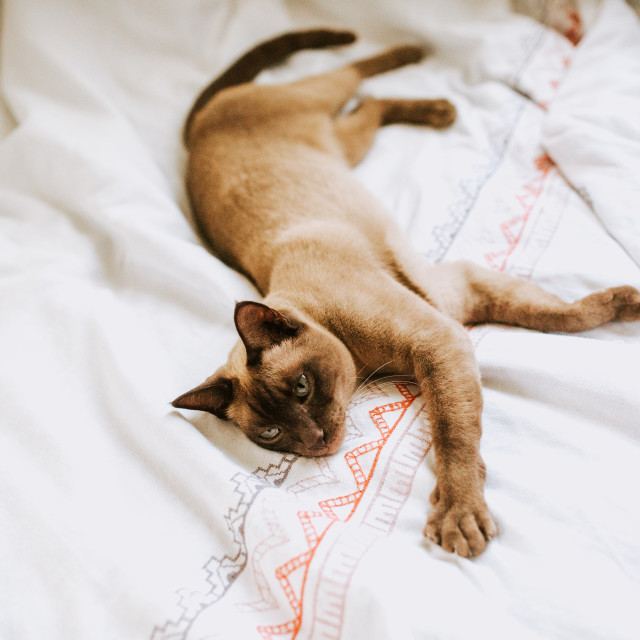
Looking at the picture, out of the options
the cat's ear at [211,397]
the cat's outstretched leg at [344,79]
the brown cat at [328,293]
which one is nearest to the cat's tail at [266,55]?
the brown cat at [328,293]

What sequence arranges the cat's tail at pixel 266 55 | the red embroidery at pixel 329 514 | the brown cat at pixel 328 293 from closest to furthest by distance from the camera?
the red embroidery at pixel 329 514 → the brown cat at pixel 328 293 → the cat's tail at pixel 266 55

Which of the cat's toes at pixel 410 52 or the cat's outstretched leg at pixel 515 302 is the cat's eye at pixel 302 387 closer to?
the cat's outstretched leg at pixel 515 302

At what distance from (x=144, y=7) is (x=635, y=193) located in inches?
72.8

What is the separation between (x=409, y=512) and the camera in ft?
3.73

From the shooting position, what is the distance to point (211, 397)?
4.21ft

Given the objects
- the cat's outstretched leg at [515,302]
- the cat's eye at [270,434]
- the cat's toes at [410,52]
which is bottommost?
the cat's eye at [270,434]

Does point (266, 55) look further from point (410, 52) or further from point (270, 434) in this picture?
point (270, 434)

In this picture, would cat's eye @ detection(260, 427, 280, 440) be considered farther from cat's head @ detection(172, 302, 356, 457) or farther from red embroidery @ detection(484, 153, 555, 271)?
red embroidery @ detection(484, 153, 555, 271)

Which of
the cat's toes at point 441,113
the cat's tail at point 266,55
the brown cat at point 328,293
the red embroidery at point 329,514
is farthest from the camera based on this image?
the cat's tail at point 266,55

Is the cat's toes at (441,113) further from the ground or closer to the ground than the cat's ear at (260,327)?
further from the ground

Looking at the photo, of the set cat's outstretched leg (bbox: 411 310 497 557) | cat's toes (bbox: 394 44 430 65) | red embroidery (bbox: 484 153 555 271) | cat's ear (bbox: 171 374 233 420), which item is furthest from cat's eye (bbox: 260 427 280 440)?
cat's toes (bbox: 394 44 430 65)

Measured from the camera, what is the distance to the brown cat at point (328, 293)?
1227 millimetres

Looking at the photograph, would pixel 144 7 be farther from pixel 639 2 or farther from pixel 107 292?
pixel 639 2

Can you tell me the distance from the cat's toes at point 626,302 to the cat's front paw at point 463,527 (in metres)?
0.63
